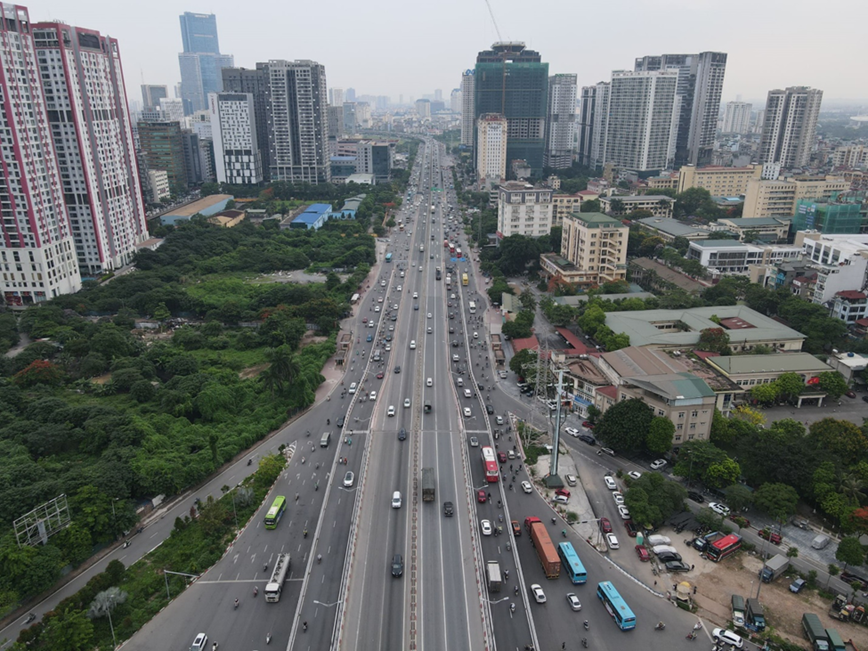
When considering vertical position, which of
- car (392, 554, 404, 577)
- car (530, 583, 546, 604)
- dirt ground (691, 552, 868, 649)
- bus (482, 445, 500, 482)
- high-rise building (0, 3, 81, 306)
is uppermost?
high-rise building (0, 3, 81, 306)

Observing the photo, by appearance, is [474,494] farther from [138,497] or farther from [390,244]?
[390,244]

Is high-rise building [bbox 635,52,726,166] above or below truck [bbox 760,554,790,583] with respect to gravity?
above

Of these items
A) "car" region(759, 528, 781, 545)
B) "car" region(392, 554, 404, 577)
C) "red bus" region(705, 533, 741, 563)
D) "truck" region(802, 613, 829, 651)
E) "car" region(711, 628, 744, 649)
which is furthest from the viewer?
"car" region(759, 528, 781, 545)

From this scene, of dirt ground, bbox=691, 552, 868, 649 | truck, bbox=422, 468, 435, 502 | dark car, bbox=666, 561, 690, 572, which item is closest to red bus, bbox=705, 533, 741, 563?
dirt ground, bbox=691, 552, 868, 649

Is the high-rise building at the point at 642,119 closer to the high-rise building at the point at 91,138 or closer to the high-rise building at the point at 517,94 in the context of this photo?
the high-rise building at the point at 517,94

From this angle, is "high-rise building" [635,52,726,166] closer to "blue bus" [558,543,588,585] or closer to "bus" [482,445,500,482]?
"bus" [482,445,500,482]

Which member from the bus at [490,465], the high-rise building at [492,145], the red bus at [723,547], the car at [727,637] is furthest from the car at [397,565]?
the high-rise building at [492,145]

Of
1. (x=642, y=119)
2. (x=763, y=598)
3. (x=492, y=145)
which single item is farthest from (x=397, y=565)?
(x=642, y=119)
